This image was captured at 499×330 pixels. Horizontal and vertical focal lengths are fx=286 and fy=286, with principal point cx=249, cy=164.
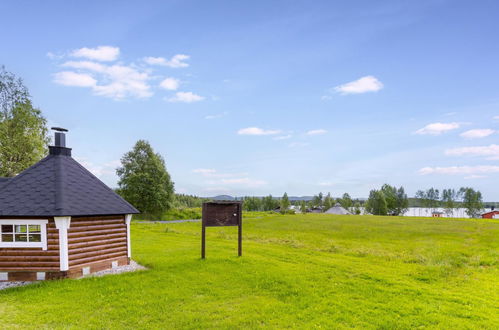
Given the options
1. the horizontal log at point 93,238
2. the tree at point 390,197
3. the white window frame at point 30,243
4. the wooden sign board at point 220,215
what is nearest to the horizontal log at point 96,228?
the horizontal log at point 93,238

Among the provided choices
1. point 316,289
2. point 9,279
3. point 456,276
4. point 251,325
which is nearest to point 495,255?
point 456,276

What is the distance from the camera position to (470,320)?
877cm

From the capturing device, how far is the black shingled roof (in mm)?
12422

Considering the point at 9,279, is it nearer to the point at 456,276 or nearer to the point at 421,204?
the point at 456,276

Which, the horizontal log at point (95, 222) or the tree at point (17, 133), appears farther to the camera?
the tree at point (17, 133)

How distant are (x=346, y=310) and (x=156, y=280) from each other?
783 cm

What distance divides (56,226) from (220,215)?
26.3ft

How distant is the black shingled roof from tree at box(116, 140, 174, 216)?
123 ft

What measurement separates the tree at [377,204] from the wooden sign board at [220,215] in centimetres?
10258

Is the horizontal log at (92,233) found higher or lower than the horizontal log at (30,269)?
→ higher

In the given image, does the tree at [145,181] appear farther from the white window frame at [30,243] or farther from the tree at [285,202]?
the tree at [285,202]

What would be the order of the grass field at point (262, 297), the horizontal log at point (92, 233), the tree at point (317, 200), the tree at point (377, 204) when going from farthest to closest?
the tree at point (317, 200) → the tree at point (377, 204) → the horizontal log at point (92, 233) → the grass field at point (262, 297)

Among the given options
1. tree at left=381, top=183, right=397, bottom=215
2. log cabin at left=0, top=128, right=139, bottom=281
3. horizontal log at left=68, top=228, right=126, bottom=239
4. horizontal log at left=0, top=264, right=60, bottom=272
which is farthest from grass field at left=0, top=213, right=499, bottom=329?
tree at left=381, top=183, right=397, bottom=215

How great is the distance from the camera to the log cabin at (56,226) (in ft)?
40.7
